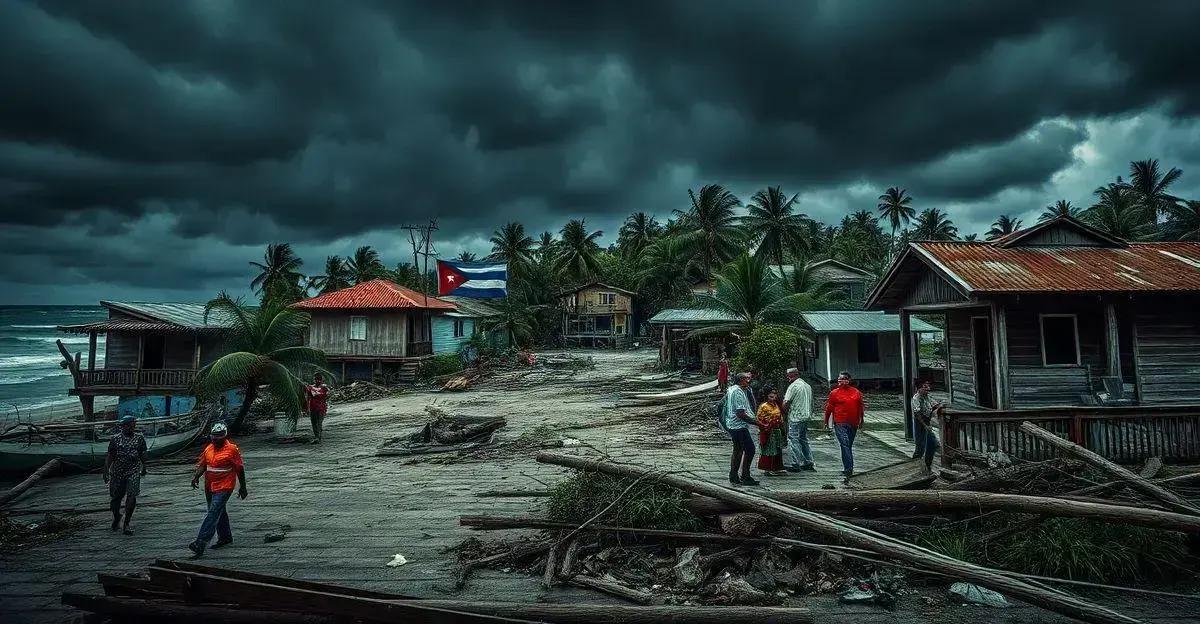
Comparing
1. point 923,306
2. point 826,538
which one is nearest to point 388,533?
point 826,538

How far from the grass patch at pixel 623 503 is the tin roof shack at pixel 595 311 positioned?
155ft

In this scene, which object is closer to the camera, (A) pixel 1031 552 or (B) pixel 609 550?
(A) pixel 1031 552

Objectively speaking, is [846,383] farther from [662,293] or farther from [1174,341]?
[662,293]

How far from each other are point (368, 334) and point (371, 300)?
1.89 meters

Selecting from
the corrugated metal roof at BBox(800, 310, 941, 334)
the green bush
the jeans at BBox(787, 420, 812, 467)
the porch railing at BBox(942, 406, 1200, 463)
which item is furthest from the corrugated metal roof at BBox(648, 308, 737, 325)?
the porch railing at BBox(942, 406, 1200, 463)

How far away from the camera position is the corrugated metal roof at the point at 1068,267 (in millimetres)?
10828

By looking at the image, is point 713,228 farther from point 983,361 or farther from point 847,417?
point 847,417

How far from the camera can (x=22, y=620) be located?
206 inches

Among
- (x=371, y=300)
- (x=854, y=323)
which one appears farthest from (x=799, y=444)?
(x=371, y=300)

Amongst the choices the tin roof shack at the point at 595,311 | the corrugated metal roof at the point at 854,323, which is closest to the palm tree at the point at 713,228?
the tin roof shack at the point at 595,311

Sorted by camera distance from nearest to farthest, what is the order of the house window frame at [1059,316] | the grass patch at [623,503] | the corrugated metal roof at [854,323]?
the grass patch at [623,503] < the house window frame at [1059,316] < the corrugated metal roof at [854,323]

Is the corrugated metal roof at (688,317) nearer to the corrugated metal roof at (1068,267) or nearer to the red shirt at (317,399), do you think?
the corrugated metal roof at (1068,267)

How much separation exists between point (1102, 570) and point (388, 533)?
7937 millimetres

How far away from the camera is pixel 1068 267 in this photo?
12086mm
